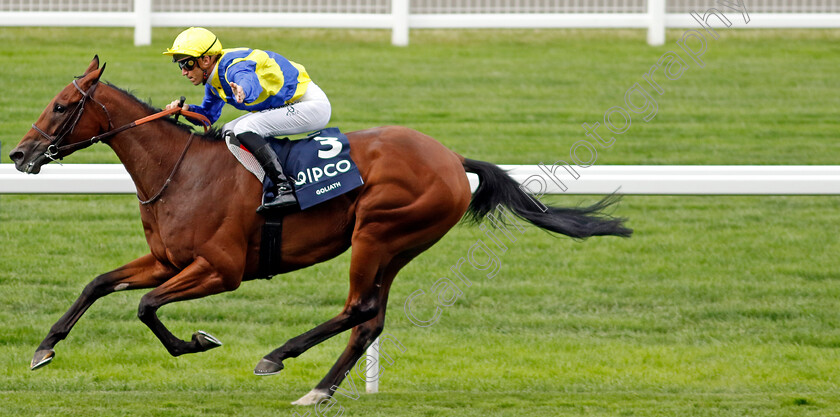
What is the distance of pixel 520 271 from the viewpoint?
7.20m

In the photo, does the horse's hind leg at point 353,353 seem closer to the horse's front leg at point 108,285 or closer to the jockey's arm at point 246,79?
the horse's front leg at point 108,285

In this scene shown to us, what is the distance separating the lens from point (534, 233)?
7930mm

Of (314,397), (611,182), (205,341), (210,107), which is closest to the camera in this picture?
(205,341)

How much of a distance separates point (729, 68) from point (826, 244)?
406cm

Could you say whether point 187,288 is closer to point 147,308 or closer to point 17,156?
point 147,308

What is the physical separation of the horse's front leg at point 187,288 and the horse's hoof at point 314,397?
45cm

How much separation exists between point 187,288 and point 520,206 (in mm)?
1403

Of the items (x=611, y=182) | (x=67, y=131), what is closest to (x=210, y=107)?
(x=67, y=131)

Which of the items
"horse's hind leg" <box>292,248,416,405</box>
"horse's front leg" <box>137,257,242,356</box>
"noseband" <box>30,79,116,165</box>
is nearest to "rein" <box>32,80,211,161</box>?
"noseband" <box>30,79,116,165</box>

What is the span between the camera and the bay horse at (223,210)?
426 centimetres

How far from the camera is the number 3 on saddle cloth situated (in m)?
4.27

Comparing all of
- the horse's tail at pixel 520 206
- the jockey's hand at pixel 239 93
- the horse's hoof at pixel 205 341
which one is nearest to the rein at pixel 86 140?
the jockey's hand at pixel 239 93

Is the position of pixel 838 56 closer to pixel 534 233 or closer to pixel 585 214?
pixel 534 233

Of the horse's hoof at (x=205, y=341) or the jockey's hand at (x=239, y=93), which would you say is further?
the horse's hoof at (x=205, y=341)
